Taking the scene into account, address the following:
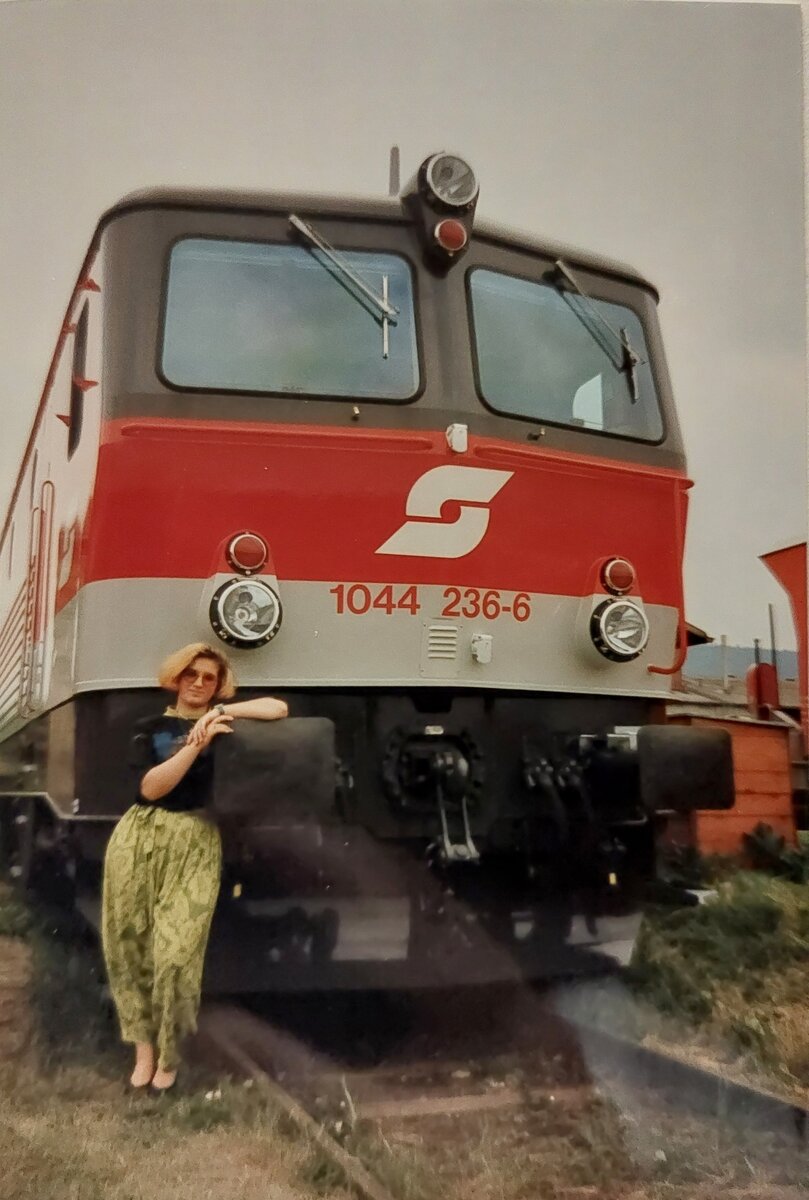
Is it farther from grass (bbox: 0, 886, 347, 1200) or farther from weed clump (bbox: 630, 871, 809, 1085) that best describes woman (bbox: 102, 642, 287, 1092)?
Answer: weed clump (bbox: 630, 871, 809, 1085)

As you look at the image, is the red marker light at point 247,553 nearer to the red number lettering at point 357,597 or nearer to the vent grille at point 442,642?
the red number lettering at point 357,597

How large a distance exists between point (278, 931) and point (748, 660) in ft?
4.99

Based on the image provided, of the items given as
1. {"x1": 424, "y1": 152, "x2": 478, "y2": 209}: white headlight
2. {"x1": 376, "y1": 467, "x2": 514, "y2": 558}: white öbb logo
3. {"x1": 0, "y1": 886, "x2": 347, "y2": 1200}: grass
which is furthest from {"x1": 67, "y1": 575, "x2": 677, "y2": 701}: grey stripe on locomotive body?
{"x1": 424, "y1": 152, "x2": 478, "y2": 209}: white headlight

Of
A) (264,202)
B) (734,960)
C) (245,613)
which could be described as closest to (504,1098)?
(734,960)

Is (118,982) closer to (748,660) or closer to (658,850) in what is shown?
(658,850)

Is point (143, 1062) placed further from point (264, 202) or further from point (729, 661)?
point (264, 202)

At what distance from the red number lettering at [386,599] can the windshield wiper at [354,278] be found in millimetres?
632

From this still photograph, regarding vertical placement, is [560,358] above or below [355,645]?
above

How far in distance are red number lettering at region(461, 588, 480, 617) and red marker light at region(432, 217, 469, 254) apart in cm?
93

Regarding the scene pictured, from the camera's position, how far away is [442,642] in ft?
9.00

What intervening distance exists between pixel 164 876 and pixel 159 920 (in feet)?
0.36

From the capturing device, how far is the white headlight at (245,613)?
8.30ft

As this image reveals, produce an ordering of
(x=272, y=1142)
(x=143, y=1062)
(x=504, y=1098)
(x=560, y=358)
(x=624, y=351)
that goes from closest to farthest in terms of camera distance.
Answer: (x=272, y=1142) → (x=143, y=1062) → (x=504, y=1098) → (x=560, y=358) → (x=624, y=351)

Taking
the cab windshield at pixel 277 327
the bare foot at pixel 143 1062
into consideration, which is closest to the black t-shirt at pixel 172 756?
the bare foot at pixel 143 1062
